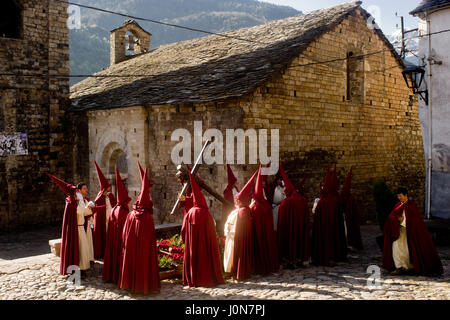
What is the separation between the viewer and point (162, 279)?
22.6 ft

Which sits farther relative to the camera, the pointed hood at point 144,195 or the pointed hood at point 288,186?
the pointed hood at point 288,186

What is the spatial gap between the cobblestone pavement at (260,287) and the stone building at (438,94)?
333 cm

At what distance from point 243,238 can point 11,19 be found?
39.3 ft

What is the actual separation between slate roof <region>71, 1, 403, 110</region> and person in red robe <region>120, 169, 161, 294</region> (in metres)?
3.94

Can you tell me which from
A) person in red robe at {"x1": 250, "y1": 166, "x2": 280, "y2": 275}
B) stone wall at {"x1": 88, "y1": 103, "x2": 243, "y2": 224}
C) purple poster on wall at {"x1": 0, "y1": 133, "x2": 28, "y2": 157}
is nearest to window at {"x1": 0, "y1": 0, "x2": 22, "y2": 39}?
purple poster on wall at {"x1": 0, "y1": 133, "x2": 28, "y2": 157}

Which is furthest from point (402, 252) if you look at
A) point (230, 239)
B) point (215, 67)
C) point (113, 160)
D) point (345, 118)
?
point (113, 160)

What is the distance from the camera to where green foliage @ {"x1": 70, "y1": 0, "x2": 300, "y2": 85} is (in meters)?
47.0

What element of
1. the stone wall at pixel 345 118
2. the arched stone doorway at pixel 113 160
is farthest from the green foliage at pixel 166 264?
the arched stone doorway at pixel 113 160

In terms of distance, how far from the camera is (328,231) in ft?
26.0

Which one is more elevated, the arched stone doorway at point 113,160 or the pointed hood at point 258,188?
the arched stone doorway at point 113,160

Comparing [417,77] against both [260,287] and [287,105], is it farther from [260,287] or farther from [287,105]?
[260,287]

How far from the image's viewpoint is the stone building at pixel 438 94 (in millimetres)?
10109

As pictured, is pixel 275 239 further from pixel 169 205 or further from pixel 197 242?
pixel 169 205

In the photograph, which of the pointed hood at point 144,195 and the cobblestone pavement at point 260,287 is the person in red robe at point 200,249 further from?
the pointed hood at point 144,195
